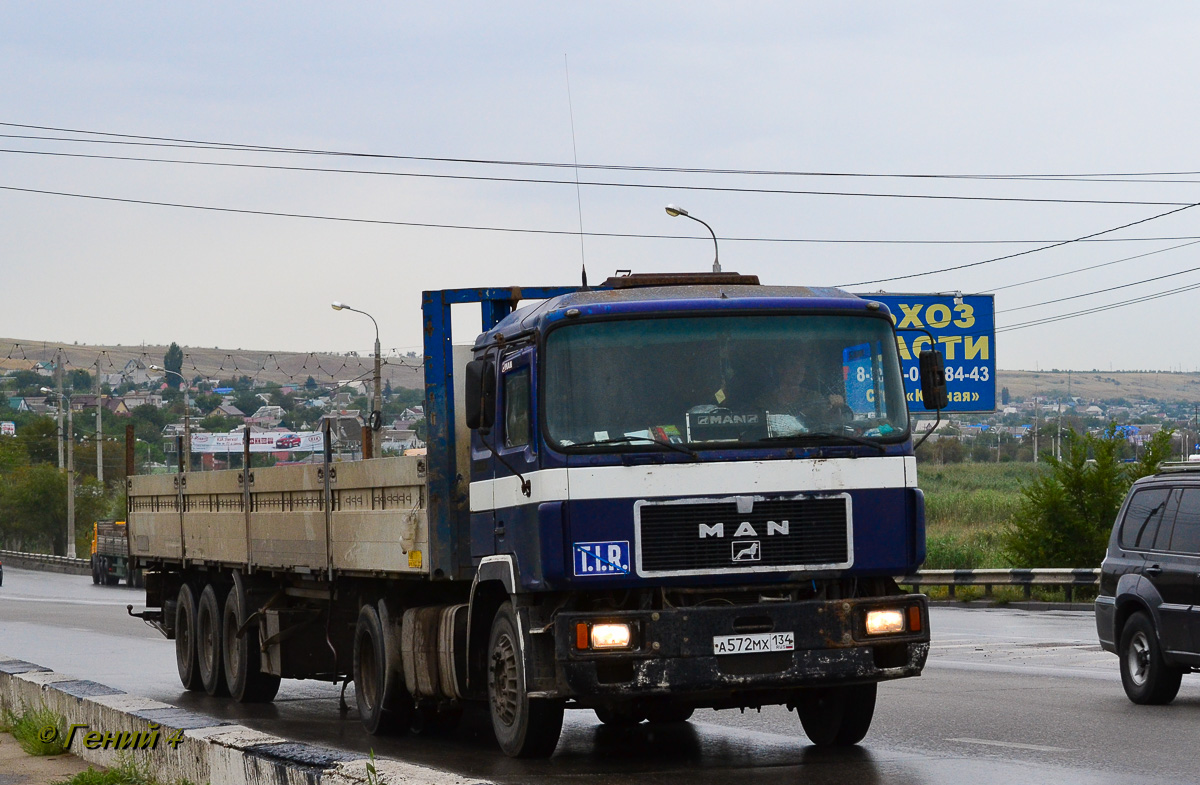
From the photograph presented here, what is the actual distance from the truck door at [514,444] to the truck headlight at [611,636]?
0.70 meters

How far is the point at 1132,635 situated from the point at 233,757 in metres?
7.63

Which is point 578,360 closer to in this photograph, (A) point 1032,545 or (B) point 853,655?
(B) point 853,655

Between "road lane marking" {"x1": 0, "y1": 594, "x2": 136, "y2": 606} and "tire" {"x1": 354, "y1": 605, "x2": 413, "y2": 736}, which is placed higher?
"tire" {"x1": 354, "y1": 605, "x2": 413, "y2": 736}

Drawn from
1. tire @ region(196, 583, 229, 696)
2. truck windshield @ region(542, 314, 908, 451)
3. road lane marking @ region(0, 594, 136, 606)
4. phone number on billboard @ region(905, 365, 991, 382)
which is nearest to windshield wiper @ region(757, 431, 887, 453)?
truck windshield @ region(542, 314, 908, 451)

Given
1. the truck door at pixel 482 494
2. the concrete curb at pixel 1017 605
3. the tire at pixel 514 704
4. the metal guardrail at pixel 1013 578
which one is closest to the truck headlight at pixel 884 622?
the tire at pixel 514 704

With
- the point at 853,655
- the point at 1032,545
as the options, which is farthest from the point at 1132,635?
the point at 1032,545

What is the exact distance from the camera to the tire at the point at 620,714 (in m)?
9.69

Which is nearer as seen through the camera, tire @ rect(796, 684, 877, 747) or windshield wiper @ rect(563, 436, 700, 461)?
windshield wiper @ rect(563, 436, 700, 461)

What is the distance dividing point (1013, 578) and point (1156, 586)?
17.1 meters

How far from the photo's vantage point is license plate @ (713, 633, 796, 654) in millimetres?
8742

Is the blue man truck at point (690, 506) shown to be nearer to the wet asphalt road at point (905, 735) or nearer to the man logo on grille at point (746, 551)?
the man logo on grille at point (746, 551)

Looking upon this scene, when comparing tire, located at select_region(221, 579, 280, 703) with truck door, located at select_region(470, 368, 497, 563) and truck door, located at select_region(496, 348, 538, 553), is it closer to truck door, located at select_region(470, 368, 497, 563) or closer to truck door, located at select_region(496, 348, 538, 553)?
truck door, located at select_region(470, 368, 497, 563)

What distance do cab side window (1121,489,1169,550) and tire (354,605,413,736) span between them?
5782mm

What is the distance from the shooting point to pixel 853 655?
8.88m
